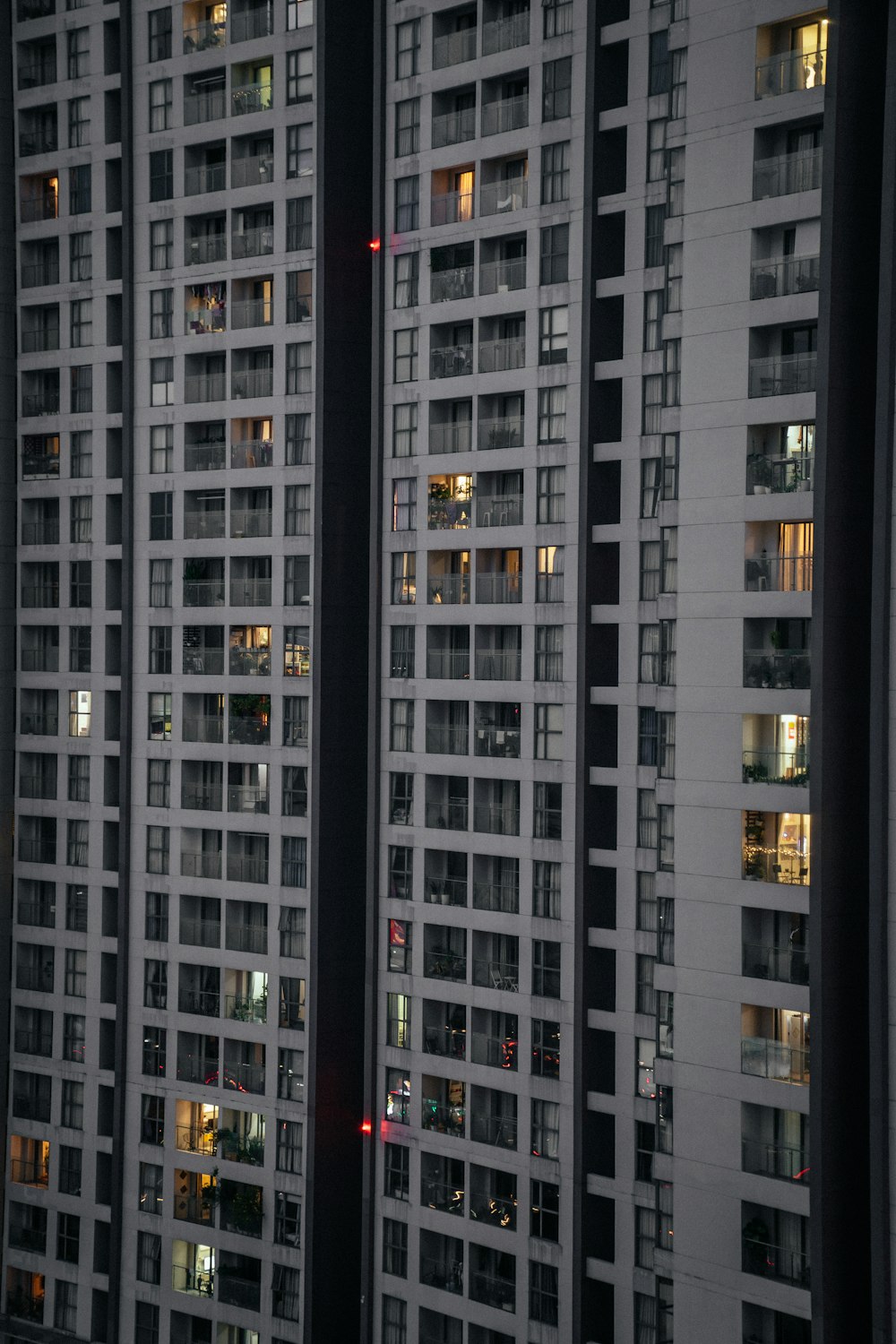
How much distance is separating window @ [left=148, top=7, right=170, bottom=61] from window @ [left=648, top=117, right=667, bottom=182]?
15135mm

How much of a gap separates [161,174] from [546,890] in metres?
22.4

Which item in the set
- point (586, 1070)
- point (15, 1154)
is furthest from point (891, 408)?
point (15, 1154)

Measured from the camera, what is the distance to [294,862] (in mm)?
37281

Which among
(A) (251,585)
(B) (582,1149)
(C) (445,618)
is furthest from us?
(A) (251,585)

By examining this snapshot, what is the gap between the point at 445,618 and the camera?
3500cm

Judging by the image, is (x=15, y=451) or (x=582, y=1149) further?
(x=15, y=451)

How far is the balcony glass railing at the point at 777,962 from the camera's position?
28484 mm

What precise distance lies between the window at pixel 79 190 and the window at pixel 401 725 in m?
17.4

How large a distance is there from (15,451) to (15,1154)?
2078cm

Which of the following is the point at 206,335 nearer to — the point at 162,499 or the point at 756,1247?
the point at 162,499

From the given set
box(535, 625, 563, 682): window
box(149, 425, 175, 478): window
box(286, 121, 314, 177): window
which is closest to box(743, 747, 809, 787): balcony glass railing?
box(535, 625, 563, 682): window

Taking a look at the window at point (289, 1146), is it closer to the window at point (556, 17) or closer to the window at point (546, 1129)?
the window at point (546, 1129)

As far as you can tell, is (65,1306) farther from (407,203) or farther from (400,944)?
(407,203)

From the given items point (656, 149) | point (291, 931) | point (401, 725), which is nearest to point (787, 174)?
point (656, 149)
